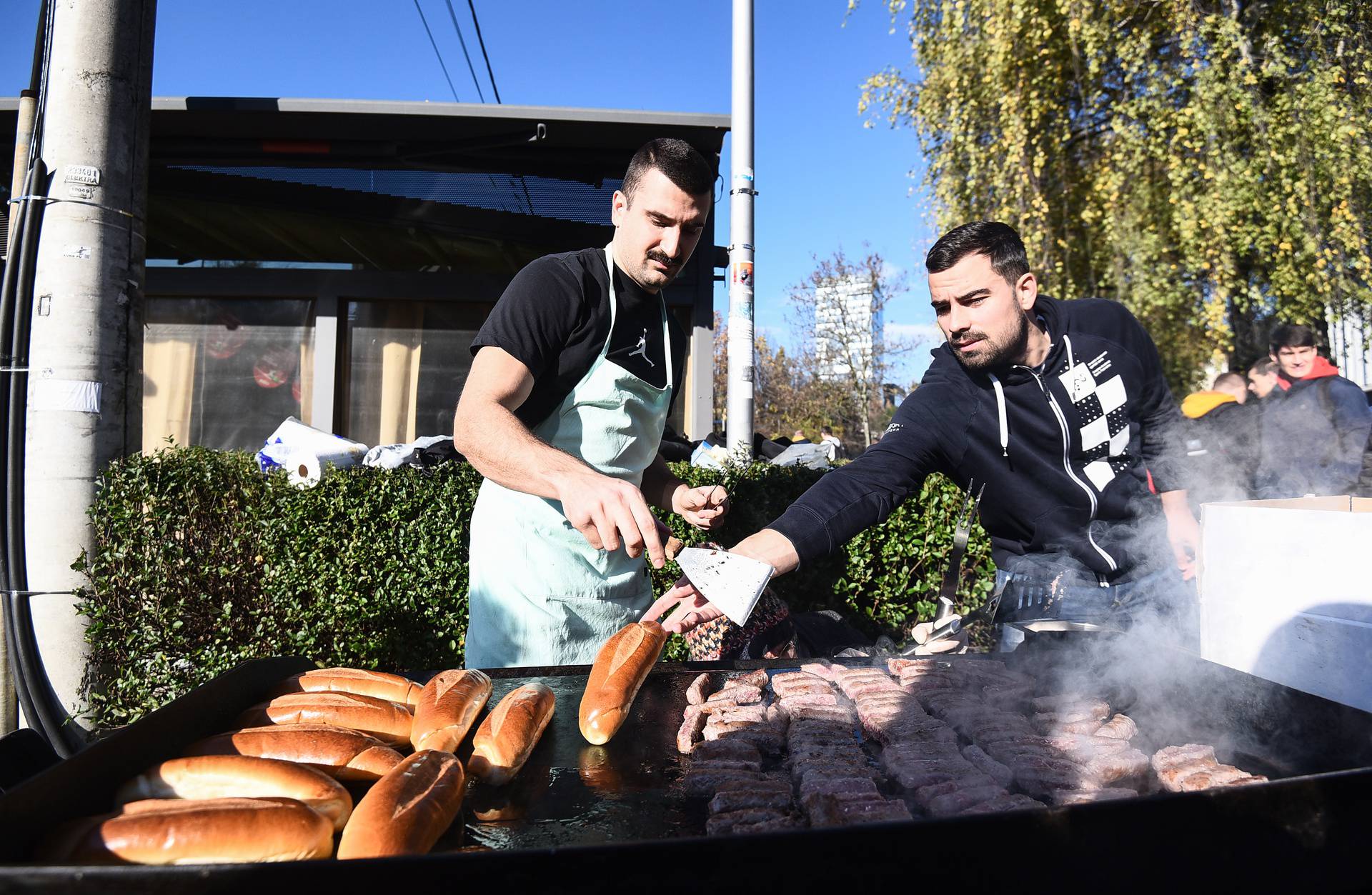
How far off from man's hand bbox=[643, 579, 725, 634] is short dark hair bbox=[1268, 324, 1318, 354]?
19.6 ft

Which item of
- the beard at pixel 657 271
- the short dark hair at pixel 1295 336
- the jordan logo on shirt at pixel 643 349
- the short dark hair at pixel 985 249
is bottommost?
the jordan logo on shirt at pixel 643 349

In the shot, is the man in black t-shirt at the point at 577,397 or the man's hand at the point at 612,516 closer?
the man's hand at the point at 612,516

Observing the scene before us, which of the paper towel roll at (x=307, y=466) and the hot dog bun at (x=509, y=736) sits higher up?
the paper towel roll at (x=307, y=466)

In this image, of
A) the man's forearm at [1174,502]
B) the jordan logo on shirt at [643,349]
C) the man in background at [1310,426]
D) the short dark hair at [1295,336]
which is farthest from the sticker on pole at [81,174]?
the short dark hair at [1295,336]

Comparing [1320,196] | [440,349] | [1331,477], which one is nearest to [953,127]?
[1320,196]

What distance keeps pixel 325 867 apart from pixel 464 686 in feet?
2.99

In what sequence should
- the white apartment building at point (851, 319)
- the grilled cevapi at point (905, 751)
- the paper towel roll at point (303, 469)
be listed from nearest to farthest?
the grilled cevapi at point (905, 751) < the paper towel roll at point (303, 469) < the white apartment building at point (851, 319)

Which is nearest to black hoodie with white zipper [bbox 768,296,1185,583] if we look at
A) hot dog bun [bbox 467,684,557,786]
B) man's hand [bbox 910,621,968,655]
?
man's hand [bbox 910,621,968,655]

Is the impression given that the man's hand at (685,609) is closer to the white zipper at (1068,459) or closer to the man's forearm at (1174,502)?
the white zipper at (1068,459)

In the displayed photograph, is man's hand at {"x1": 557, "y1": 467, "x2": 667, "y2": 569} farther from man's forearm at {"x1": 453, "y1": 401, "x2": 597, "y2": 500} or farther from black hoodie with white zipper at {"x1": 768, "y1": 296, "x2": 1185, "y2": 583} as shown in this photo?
black hoodie with white zipper at {"x1": 768, "y1": 296, "x2": 1185, "y2": 583}

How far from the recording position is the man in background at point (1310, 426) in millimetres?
5629

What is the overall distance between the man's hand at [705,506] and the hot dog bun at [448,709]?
0.91m

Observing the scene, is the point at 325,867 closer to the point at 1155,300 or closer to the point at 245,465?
the point at 245,465

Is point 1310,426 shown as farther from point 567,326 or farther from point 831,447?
point 567,326
